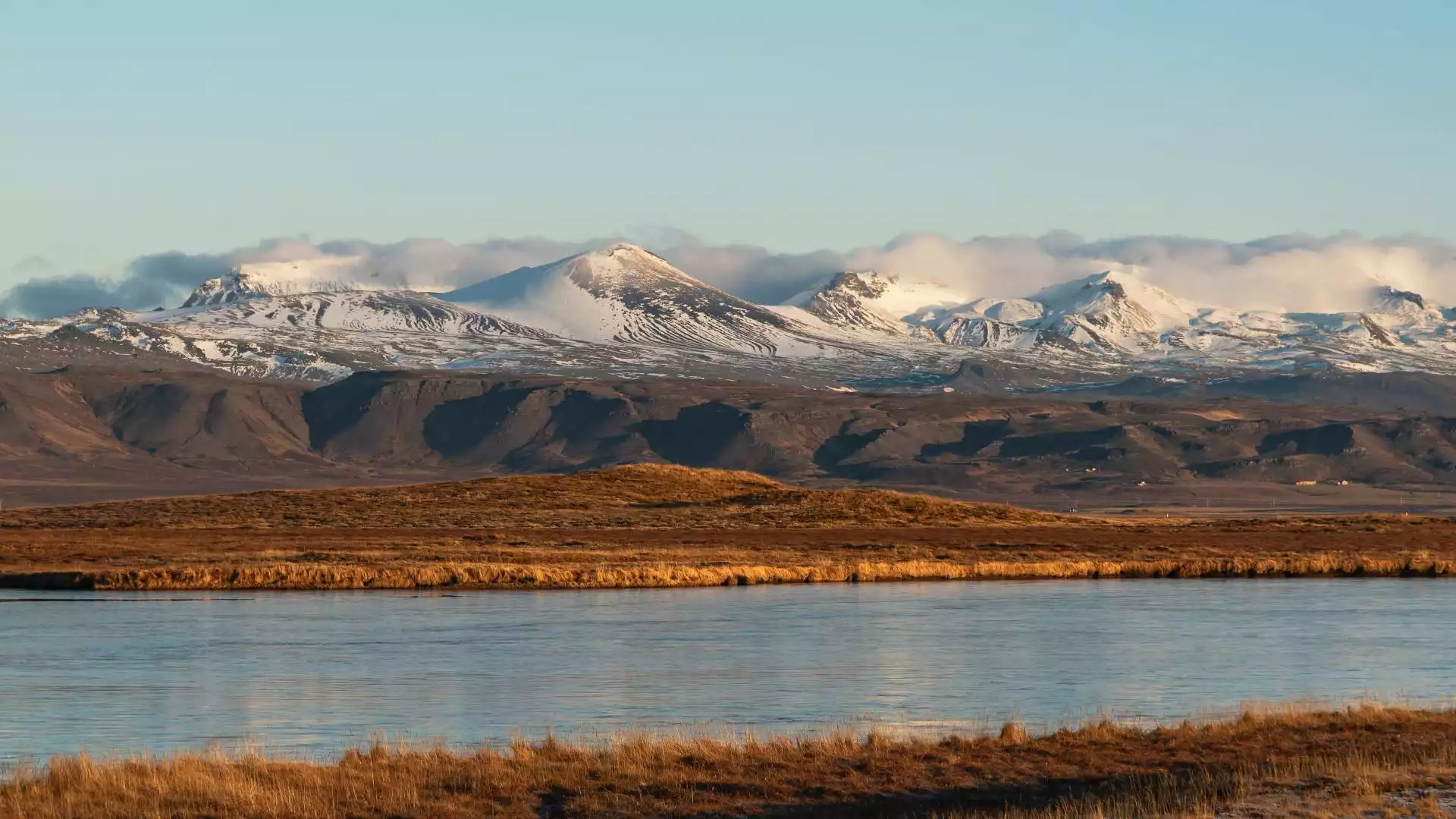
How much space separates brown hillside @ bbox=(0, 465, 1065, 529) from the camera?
9106cm

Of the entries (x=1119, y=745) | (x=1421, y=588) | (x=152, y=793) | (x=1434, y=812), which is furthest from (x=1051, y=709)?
(x=1421, y=588)

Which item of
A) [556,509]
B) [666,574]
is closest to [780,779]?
[666,574]

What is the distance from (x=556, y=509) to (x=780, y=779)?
255 feet

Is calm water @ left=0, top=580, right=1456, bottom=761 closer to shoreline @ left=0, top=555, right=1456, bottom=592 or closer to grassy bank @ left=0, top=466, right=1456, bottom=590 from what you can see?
shoreline @ left=0, top=555, right=1456, bottom=592

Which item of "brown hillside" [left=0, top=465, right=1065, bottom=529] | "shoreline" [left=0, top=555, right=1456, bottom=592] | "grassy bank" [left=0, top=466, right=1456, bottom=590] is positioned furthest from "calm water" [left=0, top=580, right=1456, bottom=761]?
"brown hillside" [left=0, top=465, right=1065, bottom=529]

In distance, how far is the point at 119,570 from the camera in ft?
194

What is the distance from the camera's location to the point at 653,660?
119 ft

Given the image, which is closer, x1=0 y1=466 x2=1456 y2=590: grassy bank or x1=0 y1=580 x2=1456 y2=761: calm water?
x1=0 y1=580 x2=1456 y2=761: calm water

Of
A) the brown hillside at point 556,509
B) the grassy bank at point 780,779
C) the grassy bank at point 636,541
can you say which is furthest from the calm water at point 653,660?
the brown hillside at point 556,509

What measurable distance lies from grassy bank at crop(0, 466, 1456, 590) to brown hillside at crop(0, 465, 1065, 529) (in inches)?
8.6

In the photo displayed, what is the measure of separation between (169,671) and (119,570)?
2607 cm

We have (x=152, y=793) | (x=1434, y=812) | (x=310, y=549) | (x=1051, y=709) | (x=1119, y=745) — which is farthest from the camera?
(x=310, y=549)

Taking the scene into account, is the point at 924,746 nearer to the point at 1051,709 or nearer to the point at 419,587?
the point at 1051,709

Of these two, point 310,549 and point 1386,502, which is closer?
point 310,549
